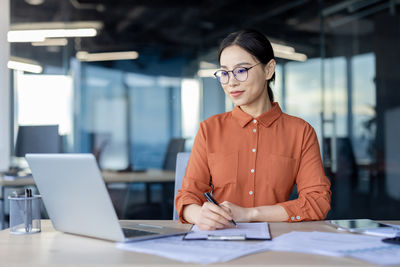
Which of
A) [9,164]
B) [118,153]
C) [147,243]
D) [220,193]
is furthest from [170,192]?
[147,243]

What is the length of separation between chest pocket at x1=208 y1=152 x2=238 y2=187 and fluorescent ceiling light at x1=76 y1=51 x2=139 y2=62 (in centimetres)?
352

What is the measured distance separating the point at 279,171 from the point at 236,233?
62cm

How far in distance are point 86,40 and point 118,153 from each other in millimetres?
1325

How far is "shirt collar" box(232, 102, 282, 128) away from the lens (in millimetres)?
2002

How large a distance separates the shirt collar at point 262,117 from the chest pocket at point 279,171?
0.16 meters

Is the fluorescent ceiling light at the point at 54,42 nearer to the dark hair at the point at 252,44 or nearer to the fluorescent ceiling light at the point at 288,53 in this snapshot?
the fluorescent ceiling light at the point at 288,53

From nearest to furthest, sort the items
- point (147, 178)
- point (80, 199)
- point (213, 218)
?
point (80, 199)
point (213, 218)
point (147, 178)

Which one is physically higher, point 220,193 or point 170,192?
point 220,193

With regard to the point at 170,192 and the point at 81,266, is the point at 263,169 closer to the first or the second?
the point at 81,266

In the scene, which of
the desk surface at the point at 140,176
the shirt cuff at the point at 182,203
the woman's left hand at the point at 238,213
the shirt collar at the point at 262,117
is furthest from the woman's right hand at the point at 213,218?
the desk surface at the point at 140,176

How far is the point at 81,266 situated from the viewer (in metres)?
1.08

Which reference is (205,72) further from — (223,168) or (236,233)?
(236,233)

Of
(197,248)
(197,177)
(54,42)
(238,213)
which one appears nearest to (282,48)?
(54,42)

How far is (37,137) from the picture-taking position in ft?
14.2
